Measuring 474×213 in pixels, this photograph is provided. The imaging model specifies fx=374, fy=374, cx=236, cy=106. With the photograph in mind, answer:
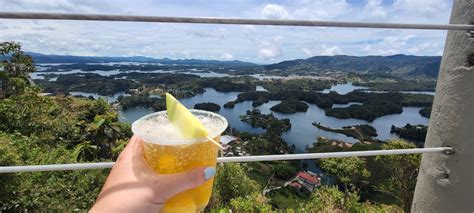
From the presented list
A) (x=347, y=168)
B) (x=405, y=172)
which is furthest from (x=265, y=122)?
(x=405, y=172)

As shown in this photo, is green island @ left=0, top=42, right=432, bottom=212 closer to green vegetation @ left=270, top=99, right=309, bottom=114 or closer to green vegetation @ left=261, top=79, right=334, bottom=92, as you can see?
green vegetation @ left=270, top=99, right=309, bottom=114

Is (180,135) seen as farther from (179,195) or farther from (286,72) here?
(286,72)

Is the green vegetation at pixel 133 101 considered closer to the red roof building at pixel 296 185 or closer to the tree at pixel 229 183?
the red roof building at pixel 296 185

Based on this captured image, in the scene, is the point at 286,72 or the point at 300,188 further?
the point at 286,72

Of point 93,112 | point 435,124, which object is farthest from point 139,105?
point 435,124

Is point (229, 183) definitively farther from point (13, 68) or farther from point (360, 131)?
point (360, 131)
